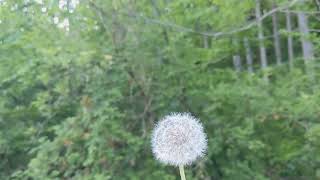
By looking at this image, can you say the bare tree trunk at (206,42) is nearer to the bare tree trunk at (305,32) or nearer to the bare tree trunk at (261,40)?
the bare tree trunk at (261,40)

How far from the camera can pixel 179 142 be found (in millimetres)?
1932

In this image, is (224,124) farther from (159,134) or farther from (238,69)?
(159,134)

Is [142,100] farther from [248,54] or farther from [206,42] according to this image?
[248,54]

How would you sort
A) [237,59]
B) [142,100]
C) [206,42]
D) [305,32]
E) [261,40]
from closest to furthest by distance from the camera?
1. [142,100]
2. [206,42]
3. [305,32]
4. [237,59]
5. [261,40]

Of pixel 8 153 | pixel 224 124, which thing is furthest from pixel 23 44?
pixel 224 124

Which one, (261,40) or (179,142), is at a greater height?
(261,40)

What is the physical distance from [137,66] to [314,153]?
1441 mm

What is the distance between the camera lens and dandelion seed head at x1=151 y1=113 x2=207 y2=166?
1.91 m

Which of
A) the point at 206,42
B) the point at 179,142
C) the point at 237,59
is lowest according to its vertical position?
the point at 179,142

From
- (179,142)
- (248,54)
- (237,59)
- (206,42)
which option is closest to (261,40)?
(248,54)

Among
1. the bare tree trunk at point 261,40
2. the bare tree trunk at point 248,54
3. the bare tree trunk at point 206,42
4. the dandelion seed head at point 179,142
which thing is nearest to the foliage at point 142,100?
the bare tree trunk at point 206,42

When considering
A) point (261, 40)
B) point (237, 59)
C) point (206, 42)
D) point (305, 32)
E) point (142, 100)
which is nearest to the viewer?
point (142, 100)

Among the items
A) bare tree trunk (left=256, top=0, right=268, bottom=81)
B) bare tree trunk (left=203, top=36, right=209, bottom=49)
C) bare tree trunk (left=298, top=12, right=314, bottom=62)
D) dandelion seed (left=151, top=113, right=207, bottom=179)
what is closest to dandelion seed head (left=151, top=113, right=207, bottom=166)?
dandelion seed (left=151, top=113, right=207, bottom=179)

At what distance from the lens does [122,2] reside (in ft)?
13.1
